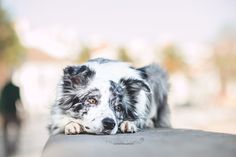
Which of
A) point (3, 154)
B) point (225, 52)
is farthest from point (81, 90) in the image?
point (225, 52)

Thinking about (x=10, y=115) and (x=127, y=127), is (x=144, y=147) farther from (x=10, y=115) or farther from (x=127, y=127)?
(x=10, y=115)

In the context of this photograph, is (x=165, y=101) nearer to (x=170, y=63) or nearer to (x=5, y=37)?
(x=5, y=37)

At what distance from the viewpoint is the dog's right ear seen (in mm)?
4164

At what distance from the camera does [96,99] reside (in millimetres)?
3984

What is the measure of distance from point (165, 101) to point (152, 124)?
0.39 meters

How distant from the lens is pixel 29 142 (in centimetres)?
1541

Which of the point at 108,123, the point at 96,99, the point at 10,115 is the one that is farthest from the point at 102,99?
the point at 10,115

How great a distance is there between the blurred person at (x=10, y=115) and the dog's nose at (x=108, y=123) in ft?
28.2

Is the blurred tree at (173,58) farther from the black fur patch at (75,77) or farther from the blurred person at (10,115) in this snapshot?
the black fur patch at (75,77)

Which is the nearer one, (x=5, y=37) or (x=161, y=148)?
(x=161, y=148)

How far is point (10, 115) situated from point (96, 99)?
28.7ft

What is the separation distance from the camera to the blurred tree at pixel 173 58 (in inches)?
1926

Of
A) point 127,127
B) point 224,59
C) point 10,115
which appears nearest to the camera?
point 127,127

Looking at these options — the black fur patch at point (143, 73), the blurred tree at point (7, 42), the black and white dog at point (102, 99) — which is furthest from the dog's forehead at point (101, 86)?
the blurred tree at point (7, 42)
